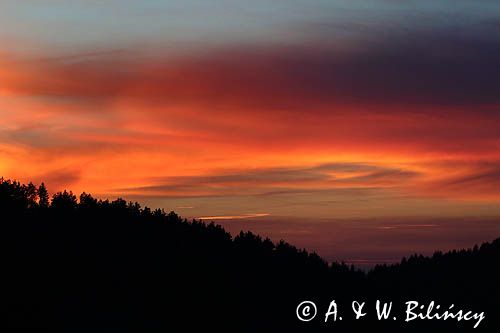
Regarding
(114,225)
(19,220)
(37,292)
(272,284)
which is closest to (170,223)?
(114,225)

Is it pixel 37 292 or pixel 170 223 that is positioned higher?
pixel 170 223

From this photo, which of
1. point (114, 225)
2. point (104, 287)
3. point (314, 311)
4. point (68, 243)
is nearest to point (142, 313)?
point (104, 287)

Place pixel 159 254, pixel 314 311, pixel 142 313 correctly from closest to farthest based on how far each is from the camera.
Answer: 1. pixel 142 313
2. pixel 159 254
3. pixel 314 311

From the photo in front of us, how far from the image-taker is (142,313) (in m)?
150

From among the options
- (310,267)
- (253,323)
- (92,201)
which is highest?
(92,201)

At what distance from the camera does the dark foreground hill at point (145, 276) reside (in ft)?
453

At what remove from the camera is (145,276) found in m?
165

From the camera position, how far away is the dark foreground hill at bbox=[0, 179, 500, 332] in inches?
5433

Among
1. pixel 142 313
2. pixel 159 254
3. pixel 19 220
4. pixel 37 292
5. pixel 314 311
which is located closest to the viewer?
pixel 37 292

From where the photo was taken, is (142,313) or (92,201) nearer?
(142,313)

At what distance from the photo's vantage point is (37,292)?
5246 inches

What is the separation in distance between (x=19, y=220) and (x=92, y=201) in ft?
77.2

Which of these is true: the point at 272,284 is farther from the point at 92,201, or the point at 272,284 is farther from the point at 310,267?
the point at 92,201

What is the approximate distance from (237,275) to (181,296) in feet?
81.4
